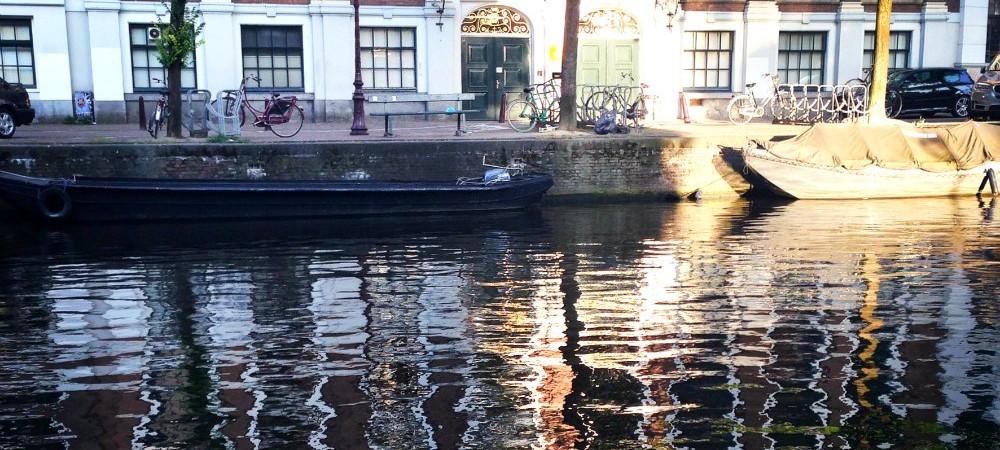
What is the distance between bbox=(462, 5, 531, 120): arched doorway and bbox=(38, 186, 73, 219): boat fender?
474 inches

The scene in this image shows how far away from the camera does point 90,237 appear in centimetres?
1647

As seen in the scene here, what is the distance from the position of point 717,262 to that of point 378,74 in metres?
15.1

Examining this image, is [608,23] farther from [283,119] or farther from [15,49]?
[15,49]

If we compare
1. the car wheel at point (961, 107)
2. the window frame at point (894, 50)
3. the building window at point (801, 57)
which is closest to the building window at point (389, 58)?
the building window at point (801, 57)

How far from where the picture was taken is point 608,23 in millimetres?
27875

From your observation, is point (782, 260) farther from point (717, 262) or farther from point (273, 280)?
point (273, 280)

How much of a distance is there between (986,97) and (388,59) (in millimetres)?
15722

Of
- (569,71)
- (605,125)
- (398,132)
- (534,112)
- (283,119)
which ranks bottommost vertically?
(398,132)

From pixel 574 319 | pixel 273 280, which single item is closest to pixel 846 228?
pixel 574 319

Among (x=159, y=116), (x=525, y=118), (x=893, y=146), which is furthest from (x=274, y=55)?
(x=893, y=146)

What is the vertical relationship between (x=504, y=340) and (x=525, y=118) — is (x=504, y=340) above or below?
below

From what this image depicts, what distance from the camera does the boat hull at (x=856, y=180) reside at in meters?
20.5

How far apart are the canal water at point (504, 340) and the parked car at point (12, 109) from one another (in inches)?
191

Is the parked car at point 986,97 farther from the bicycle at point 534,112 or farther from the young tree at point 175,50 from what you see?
the young tree at point 175,50
